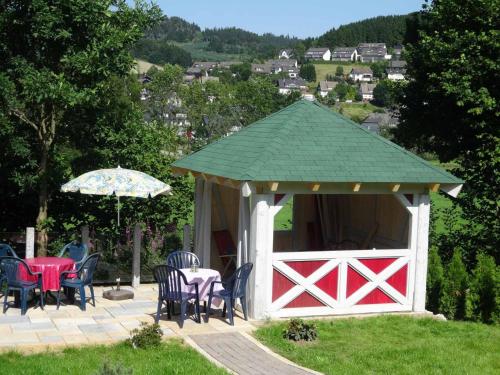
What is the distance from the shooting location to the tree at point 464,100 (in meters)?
13.4

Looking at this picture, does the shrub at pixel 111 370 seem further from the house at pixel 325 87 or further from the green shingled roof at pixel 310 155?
the house at pixel 325 87

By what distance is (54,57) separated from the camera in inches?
482

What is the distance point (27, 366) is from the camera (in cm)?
758

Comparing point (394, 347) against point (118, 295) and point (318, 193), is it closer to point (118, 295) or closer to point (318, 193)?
point (318, 193)

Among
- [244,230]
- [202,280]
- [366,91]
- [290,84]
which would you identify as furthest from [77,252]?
[366,91]

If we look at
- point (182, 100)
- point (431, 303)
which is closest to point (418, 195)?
point (431, 303)

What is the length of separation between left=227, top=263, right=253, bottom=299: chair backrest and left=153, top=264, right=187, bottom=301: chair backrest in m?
0.73

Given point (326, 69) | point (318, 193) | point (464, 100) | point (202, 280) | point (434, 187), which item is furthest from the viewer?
point (326, 69)

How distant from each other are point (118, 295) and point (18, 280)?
71.5 inches

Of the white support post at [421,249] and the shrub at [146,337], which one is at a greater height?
the white support post at [421,249]

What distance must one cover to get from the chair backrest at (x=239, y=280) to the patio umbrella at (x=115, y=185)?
7.85 feet

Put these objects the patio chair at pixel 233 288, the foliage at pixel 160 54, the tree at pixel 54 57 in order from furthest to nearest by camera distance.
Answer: the foliage at pixel 160 54 → the tree at pixel 54 57 → the patio chair at pixel 233 288

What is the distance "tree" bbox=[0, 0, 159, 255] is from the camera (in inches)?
442

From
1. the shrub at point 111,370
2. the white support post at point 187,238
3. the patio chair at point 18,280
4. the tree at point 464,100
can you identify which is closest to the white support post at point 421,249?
the tree at point 464,100
